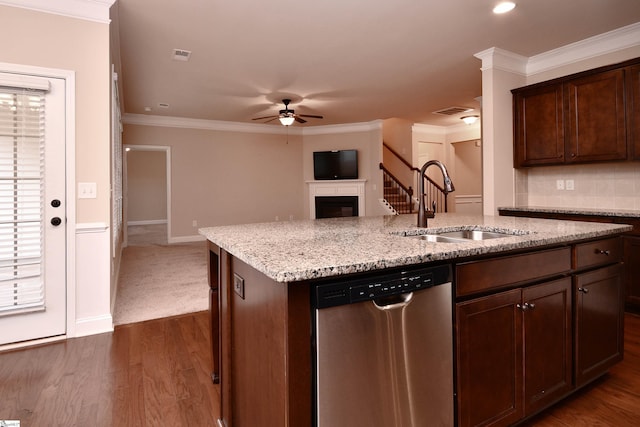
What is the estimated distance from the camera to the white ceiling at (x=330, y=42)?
3.02m

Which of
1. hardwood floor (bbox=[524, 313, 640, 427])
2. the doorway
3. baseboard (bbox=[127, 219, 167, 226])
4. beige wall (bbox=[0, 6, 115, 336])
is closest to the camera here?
hardwood floor (bbox=[524, 313, 640, 427])

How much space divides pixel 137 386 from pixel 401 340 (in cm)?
163

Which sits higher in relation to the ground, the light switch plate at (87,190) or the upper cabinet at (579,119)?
the upper cabinet at (579,119)

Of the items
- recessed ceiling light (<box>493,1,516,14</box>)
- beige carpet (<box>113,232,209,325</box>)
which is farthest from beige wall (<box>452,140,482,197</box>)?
beige carpet (<box>113,232,209,325</box>)

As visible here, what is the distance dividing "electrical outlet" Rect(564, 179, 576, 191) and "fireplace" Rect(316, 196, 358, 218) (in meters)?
4.57

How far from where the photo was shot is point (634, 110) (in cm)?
319

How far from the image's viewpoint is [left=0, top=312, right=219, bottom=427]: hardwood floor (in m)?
1.72

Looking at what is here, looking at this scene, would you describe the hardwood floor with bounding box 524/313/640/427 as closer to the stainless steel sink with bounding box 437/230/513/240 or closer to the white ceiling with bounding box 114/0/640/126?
the stainless steel sink with bounding box 437/230/513/240

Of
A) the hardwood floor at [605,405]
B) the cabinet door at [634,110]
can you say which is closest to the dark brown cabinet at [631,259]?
the cabinet door at [634,110]

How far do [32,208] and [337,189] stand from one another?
20.5 feet

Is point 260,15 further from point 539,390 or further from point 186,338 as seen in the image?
point 539,390

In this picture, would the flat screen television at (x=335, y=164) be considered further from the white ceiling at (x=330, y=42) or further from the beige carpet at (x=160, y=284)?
the beige carpet at (x=160, y=284)

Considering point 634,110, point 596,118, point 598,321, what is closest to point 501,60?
point 596,118

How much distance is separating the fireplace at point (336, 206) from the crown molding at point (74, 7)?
5.95 meters
